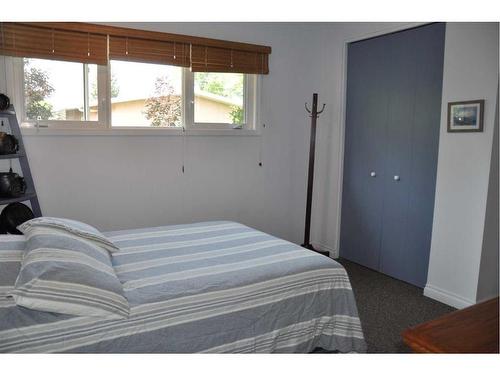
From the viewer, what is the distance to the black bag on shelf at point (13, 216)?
2.77 metres

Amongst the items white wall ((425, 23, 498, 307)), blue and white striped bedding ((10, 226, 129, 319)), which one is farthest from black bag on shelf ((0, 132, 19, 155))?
white wall ((425, 23, 498, 307))

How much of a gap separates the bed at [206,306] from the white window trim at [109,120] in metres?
1.10

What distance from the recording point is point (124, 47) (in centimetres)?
322

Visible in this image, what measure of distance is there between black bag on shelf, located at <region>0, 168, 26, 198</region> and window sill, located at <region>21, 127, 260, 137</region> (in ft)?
1.28

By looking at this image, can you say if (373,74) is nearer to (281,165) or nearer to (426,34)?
(426,34)

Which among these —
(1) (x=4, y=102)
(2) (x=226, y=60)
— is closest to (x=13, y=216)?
(1) (x=4, y=102)

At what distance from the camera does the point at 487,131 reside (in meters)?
2.78

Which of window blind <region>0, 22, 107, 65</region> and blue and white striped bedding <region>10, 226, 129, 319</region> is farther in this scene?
window blind <region>0, 22, 107, 65</region>

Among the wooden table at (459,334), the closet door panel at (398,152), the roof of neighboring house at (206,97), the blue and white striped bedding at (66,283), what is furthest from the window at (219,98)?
the wooden table at (459,334)

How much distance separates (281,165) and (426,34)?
1.68 meters

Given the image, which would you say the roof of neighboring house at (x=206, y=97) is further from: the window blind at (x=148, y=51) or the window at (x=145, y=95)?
the window blind at (x=148, y=51)

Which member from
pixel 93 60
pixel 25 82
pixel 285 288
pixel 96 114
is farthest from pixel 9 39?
pixel 285 288

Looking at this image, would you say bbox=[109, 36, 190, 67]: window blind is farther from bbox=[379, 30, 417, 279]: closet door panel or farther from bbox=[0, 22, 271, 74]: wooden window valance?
bbox=[379, 30, 417, 279]: closet door panel

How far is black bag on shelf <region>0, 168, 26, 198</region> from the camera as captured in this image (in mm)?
2701
